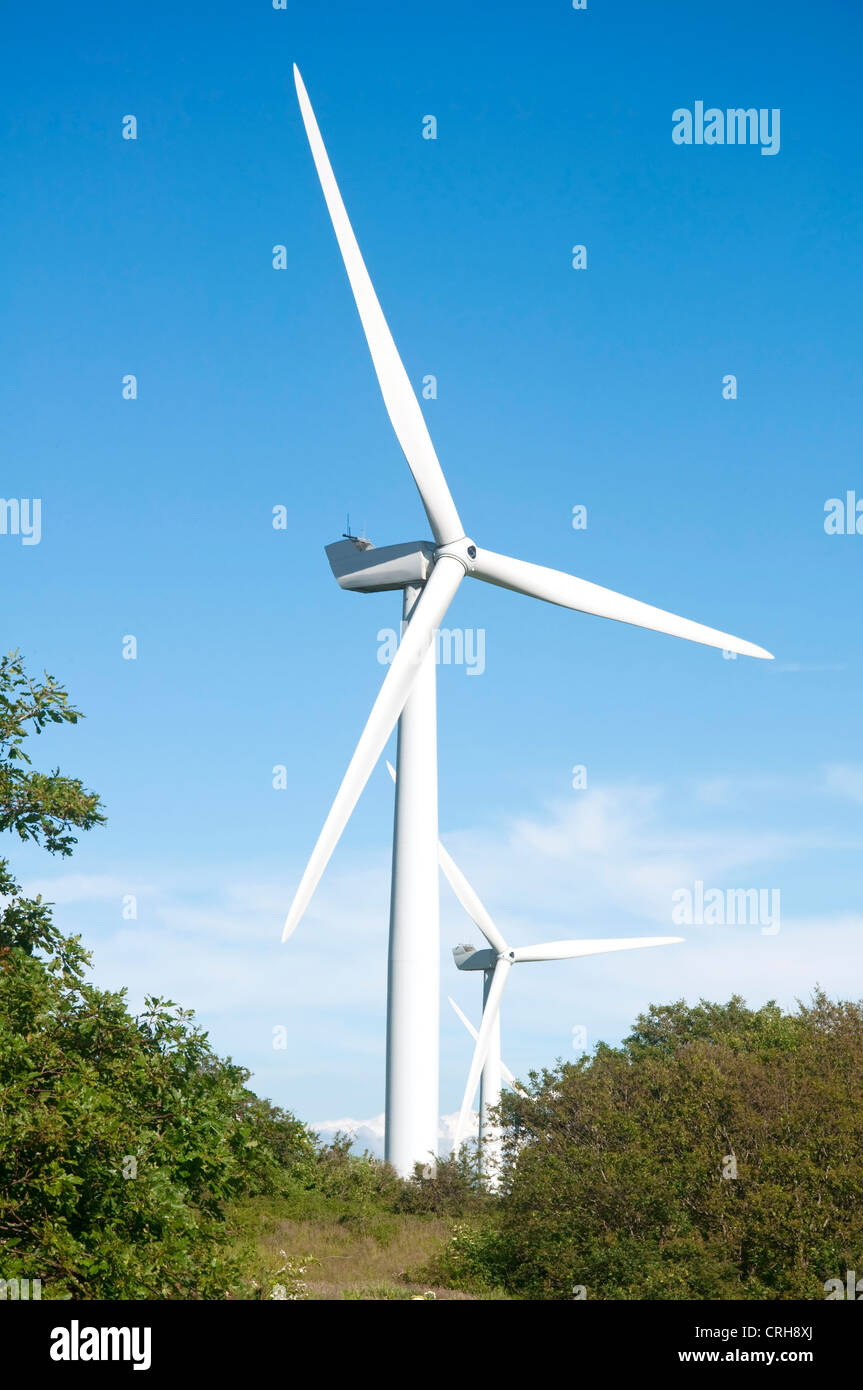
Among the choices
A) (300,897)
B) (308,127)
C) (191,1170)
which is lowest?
(191,1170)

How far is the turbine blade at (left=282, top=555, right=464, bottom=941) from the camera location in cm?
3000

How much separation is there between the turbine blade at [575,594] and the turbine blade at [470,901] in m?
13.8

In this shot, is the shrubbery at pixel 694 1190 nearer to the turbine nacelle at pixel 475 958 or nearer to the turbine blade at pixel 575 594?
the turbine blade at pixel 575 594

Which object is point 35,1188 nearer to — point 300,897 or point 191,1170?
point 191,1170

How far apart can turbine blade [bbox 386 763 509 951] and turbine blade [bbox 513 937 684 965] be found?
3.52ft

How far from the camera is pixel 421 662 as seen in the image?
41.3 meters

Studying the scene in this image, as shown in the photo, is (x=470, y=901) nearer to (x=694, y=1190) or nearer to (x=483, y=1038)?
(x=483, y=1038)

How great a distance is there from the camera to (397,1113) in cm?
4712

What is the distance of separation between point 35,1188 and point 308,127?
29.2 m

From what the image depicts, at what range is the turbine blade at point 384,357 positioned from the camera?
36.8m

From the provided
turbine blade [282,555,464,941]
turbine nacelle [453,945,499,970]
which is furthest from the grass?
turbine nacelle [453,945,499,970]

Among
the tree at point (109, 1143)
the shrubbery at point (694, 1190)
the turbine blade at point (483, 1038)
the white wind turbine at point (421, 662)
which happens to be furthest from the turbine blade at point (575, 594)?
the tree at point (109, 1143)
